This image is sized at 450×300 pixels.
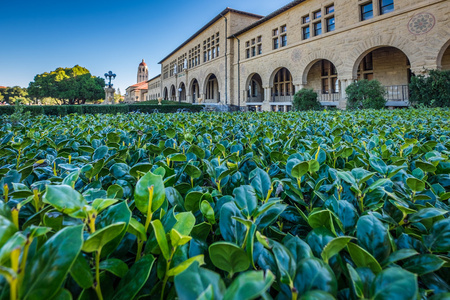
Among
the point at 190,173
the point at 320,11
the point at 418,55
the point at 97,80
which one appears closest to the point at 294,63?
the point at 320,11

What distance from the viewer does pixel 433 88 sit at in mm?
12500

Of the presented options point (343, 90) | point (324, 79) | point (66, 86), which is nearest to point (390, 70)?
point (343, 90)

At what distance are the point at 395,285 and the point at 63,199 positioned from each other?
1.95 feet

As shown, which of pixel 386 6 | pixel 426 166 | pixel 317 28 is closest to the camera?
pixel 426 166

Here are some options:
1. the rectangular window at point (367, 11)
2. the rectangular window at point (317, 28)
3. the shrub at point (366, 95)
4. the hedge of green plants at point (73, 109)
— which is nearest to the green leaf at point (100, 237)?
the hedge of green plants at point (73, 109)

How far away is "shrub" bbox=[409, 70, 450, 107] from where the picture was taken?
40.3 ft

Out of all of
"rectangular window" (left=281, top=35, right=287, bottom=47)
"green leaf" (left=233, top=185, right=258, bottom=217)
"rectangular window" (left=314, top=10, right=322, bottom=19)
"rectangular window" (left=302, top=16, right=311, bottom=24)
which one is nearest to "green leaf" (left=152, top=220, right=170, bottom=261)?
"green leaf" (left=233, top=185, right=258, bottom=217)

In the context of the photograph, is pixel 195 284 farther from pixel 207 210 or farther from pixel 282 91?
pixel 282 91

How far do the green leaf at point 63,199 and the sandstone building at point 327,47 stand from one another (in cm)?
1764

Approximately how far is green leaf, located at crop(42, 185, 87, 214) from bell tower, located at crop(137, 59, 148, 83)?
108 meters

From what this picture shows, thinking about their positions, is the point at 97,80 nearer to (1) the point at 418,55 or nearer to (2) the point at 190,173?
(1) the point at 418,55

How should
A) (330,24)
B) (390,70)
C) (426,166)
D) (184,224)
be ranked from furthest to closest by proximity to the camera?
(330,24) → (390,70) → (426,166) → (184,224)

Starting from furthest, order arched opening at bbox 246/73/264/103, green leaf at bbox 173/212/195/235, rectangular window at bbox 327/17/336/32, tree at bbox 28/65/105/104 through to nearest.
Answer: tree at bbox 28/65/105/104 < arched opening at bbox 246/73/264/103 < rectangular window at bbox 327/17/336/32 < green leaf at bbox 173/212/195/235

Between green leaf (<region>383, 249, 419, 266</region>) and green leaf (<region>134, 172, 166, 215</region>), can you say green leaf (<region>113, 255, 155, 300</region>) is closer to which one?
green leaf (<region>134, 172, 166, 215</region>)
